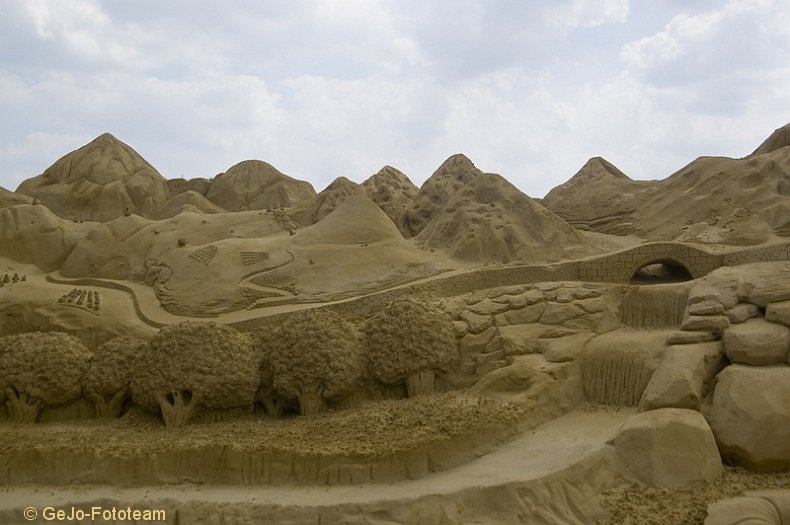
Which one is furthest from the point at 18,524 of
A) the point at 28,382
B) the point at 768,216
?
the point at 768,216

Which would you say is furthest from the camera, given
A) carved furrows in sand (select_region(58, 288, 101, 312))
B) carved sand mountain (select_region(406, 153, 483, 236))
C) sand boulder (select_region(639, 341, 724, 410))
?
carved sand mountain (select_region(406, 153, 483, 236))

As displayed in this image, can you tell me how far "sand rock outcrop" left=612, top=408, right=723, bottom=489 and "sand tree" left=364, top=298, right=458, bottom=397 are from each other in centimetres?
391

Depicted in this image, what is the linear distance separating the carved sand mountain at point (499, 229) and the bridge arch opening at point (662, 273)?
1.76 metres

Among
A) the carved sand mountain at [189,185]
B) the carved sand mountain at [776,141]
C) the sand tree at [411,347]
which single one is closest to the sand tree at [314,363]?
the sand tree at [411,347]

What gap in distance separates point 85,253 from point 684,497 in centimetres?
1584

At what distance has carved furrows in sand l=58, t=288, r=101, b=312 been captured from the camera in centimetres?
1384

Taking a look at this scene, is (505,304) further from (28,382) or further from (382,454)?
(28,382)

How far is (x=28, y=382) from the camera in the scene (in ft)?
38.3

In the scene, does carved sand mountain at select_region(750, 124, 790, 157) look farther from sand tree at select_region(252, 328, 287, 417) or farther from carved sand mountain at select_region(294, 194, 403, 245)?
sand tree at select_region(252, 328, 287, 417)

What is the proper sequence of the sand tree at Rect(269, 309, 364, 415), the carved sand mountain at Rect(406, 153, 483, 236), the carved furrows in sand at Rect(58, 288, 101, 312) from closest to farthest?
the sand tree at Rect(269, 309, 364, 415) → the carved furrows in sand at Rect(58, 288, 101, 312) → the carved sand mountain at Rect(406, 153, 483, 236)

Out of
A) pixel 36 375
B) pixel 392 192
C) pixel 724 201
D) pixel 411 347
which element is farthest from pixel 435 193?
pixel 36 375

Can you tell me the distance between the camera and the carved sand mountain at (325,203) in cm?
2156

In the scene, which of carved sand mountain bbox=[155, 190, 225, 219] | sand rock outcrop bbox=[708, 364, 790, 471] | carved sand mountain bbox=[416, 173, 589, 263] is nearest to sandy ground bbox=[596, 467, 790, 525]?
sand rock outcrop bbox=[708, 364, 790, 471]

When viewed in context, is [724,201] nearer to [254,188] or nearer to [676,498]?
[676,498]
